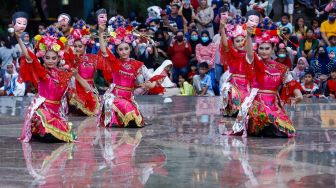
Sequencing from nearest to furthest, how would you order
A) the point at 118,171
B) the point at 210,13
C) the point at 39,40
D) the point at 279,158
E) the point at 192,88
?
the point at 118,171
the point at 279,158
the point at 39,40
the point at 192,88
the point at 210,13

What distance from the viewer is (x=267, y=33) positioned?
11.5 meters

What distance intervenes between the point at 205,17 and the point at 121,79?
7.59 meters

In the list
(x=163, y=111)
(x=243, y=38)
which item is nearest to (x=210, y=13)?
(x=163, y=111)

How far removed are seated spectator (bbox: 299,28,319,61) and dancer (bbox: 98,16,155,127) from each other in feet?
22.7

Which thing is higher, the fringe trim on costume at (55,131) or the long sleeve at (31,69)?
the long sleeve at (31,69)

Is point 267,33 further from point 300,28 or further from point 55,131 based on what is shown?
point 300,28

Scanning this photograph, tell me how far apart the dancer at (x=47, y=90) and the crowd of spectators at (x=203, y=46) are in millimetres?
6704

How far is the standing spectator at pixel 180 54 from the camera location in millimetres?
19688

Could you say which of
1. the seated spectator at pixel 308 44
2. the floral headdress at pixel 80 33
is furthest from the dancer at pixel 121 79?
the seated spectator at pixel 308 44

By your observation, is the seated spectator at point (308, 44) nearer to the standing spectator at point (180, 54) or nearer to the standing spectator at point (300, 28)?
the standing spectator at point (300, 28)

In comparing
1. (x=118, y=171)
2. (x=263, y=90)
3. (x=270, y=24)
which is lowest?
(x=118, y=171)

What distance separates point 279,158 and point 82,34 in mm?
5784

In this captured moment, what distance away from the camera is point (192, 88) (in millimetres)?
19047

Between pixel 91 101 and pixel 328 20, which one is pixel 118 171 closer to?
pixel 91 101
